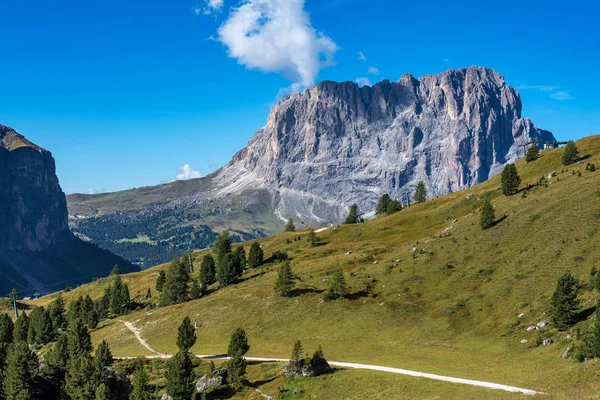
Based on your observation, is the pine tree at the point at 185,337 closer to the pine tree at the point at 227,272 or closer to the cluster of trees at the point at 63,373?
the cluster of trees at the point at 63,373

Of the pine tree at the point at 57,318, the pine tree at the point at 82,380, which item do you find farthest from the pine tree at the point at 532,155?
the pine tree at the point at 57,318

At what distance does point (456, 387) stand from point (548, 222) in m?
52.6

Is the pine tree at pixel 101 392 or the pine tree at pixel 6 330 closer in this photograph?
the pine tree at pixel 101 392

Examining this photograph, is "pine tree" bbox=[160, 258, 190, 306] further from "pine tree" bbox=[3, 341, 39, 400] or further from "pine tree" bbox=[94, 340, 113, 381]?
"pine tree" bbox=[3, 341, 39, 400]

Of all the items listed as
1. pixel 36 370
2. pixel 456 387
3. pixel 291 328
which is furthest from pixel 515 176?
pixel 36 370

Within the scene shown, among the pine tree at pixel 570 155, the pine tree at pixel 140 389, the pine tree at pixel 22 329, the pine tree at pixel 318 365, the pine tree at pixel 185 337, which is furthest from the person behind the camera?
the pine tree at pixel 570 155

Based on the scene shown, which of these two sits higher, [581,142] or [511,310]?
[581,142]

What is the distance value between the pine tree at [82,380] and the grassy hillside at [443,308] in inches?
906

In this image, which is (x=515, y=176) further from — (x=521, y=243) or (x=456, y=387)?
(x=456, y=387)

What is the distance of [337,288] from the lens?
92562mm

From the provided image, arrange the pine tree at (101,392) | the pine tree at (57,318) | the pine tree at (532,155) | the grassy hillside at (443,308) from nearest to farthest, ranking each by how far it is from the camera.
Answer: the grassy hillside at (443,308), the pine tree at (101,392), the pine tree at (57,318), the pine tree at (532,155)

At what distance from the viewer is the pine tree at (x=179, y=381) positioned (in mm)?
56969

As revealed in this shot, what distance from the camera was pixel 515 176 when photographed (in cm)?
12050

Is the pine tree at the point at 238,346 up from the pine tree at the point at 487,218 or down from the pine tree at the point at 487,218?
down
